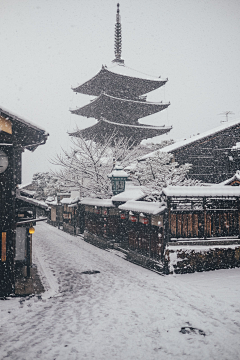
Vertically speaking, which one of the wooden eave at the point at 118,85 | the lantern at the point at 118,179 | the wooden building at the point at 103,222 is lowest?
the wooden building at the point at 103,222

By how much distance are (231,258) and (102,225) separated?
349 inches

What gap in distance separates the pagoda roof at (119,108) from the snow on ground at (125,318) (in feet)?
80.4

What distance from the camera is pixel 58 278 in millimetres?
10906

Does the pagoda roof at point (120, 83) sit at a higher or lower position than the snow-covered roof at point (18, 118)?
higher

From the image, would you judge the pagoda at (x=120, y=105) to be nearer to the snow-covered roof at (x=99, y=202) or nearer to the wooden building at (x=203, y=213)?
the snow-covered roof at (x=99, y=202)

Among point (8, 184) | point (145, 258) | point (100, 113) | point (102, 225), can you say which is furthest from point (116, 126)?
point (8, 184)

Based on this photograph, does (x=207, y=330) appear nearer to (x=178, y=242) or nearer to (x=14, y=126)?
(x=178, y=242)

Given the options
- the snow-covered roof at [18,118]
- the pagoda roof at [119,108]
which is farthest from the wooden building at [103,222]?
the pagoda roof at [119,108]

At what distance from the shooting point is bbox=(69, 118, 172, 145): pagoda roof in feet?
107

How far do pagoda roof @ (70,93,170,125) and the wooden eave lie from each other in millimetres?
1452

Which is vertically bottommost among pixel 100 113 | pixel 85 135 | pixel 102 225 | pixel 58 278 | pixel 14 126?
pixel 58 278

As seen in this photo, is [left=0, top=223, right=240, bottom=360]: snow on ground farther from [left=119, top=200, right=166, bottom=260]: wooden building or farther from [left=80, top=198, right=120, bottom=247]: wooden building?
[left=80, top=198, right=120, bottom=247]: wooden building

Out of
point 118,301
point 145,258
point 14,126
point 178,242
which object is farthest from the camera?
point 145,258

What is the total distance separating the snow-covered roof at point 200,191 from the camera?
10731mm
